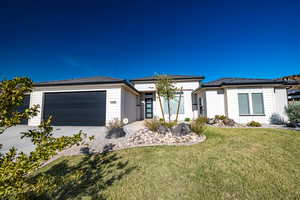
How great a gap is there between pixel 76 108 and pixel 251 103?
13214mm

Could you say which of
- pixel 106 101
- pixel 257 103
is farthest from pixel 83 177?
pixel 257 103

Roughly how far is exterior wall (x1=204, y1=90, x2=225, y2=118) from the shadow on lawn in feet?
27.7

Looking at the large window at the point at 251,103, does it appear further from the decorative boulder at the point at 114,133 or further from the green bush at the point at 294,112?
the decorative boulder at the point at 114,133

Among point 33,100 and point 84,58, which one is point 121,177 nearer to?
point 33,100

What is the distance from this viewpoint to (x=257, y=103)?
28.7 feet

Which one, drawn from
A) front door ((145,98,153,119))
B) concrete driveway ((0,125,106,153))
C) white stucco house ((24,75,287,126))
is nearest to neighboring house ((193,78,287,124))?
white stucco house ((24,75,287,126))

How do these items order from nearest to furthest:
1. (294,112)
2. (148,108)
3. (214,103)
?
1. (294,112)
2. (214,103)
3. (148,108)

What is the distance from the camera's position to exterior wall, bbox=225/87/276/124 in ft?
28.0

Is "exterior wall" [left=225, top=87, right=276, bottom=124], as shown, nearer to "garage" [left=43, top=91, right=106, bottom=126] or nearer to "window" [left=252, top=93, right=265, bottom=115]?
"window" [left=252, top=93, right=265, bottom=115]

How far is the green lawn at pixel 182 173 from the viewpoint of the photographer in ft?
6.64

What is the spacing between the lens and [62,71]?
15.5 m

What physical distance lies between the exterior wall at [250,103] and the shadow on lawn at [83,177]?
9.00 m

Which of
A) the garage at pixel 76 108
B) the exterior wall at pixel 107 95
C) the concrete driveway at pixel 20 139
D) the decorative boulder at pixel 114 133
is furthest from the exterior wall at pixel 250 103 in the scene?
the garage at pixel 76 108

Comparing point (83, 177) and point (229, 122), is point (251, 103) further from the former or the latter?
point (83, 177)
